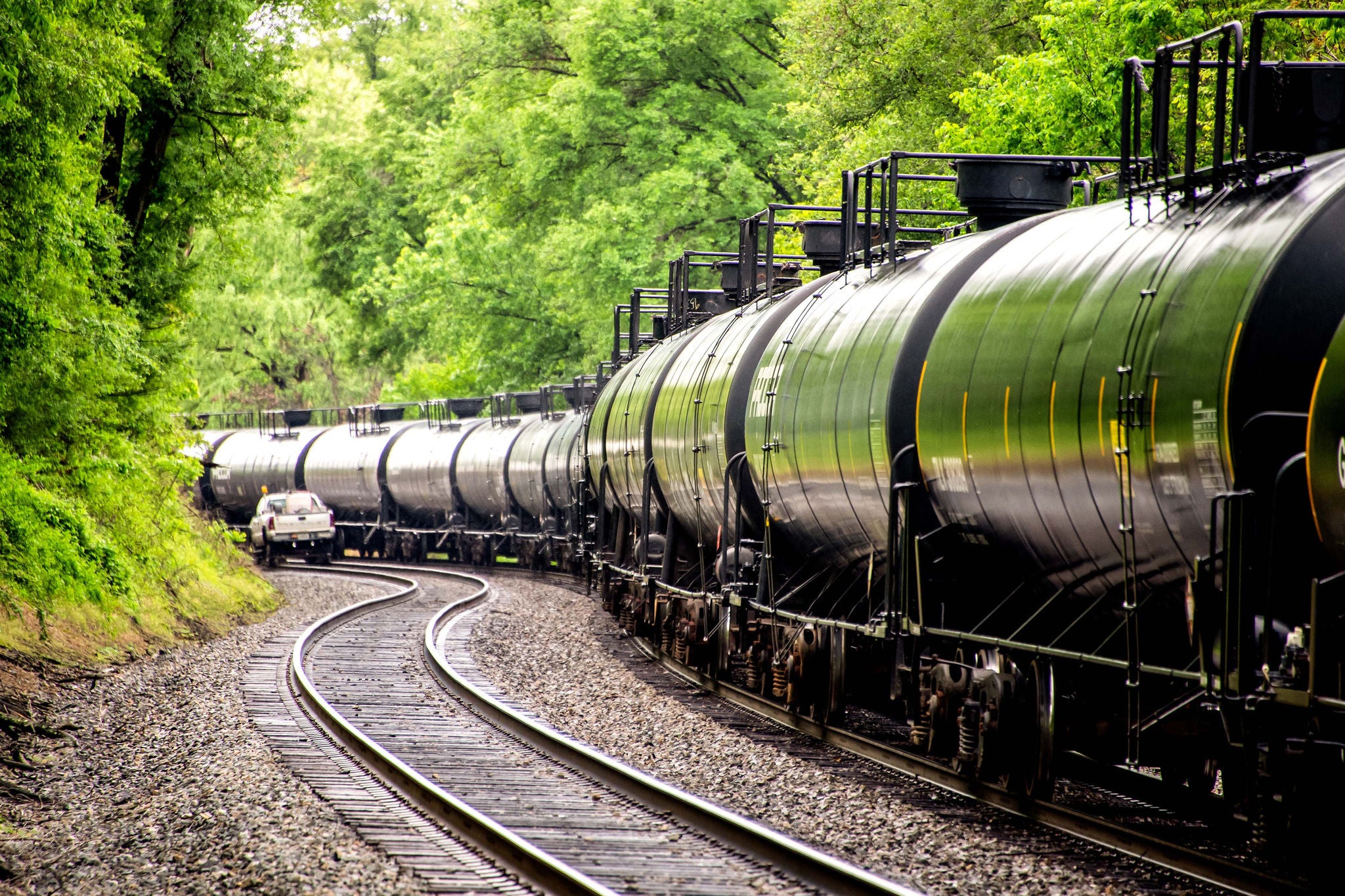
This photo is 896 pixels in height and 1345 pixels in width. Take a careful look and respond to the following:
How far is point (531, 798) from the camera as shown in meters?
10.4

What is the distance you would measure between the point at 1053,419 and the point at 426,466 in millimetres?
35097

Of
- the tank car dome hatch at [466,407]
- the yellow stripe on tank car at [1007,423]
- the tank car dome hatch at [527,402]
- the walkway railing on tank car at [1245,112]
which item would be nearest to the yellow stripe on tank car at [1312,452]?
the walkway railing on tank car at [1245,112]

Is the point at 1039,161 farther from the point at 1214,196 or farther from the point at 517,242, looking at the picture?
the point at 517,242

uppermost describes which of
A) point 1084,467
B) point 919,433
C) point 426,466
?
point 919,433

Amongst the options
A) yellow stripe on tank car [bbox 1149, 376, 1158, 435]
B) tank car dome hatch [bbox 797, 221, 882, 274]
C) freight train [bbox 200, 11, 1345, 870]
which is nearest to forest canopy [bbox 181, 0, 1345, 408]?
tank car dome hatch [bbox 797, 221, 882, 274]

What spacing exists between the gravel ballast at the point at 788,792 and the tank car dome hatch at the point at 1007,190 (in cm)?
486

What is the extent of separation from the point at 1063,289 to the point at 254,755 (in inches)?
300

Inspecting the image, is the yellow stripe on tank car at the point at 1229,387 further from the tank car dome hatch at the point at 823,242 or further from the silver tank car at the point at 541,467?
the silver tank car at the point at 541,467

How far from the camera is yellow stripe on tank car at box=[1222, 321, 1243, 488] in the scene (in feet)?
21.4

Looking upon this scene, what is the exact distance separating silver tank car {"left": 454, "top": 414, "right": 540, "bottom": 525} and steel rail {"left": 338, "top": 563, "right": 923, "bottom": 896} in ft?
71.8

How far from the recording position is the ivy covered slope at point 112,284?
14.4 meters

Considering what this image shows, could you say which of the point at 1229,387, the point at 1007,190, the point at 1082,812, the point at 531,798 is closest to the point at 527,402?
the point at 1007,190

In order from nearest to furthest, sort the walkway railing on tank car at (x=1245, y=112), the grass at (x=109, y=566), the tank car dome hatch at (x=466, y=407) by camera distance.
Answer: the walkway railing on tank car at (x=1245, y=112), the grass at (x=109, y=566), the tank car dome hatch at (x=466, y=407)

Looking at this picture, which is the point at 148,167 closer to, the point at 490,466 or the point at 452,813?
the point at 452,813
